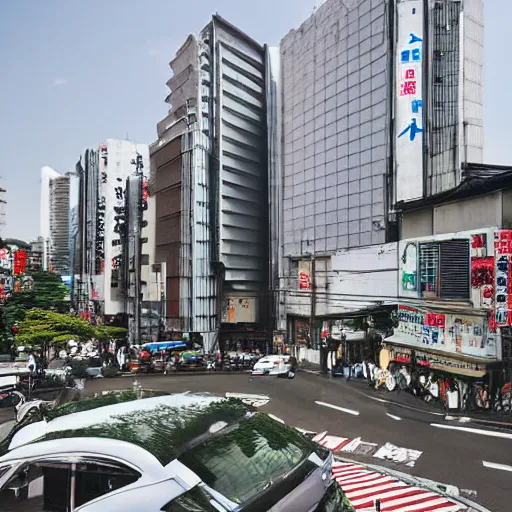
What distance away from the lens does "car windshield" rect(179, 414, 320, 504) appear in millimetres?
2617

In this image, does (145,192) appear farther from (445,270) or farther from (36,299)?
(445,270)

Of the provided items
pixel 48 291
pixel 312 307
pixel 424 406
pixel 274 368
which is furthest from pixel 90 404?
pixel 48 291

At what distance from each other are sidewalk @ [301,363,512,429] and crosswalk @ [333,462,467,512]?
6878 millimetres

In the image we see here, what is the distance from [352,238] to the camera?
74.0ft

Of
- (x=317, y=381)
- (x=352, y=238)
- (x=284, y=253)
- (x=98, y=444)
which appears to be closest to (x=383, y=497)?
(x=98, y=444)

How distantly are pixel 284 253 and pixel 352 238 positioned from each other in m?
6.82

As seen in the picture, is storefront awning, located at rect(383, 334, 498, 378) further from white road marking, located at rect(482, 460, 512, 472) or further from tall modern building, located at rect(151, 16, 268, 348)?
tall modern building, located at rect(151, 16, 268, 348)

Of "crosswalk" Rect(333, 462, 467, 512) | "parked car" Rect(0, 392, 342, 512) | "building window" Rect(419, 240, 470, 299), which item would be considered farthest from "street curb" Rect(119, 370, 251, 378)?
"parked car" Rect(0, 392, 342, 512)

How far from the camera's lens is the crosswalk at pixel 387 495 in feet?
20.2

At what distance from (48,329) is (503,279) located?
70.1ft

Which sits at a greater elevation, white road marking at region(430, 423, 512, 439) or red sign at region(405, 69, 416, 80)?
red sign at region(405, 69, 416, 80)

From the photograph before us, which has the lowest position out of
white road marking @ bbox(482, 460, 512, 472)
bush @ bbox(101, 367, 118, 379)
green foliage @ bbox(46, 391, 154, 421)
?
bush @ bbox(101, 367, 118, 379)

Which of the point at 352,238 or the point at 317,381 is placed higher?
the point at 352,238

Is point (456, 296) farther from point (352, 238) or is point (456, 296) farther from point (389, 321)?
point (352, 238)
